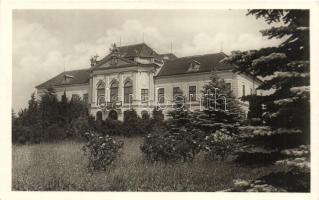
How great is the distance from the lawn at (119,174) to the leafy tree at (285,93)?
63cm

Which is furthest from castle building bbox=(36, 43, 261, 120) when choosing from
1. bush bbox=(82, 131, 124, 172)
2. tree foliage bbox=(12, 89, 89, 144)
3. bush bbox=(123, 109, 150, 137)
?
bush bbox=(82, 131, 124, 172)

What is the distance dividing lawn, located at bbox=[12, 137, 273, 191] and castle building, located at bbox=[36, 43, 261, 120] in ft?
4.57

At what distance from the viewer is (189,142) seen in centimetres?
774

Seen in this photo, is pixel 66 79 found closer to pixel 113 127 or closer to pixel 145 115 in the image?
pixel 113 127

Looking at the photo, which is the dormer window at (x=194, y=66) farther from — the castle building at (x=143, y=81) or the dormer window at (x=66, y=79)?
the dormer window at (x=66, y=79)

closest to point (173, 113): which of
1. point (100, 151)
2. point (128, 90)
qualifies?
point (100, 151)

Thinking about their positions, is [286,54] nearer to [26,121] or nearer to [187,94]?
[187,94]

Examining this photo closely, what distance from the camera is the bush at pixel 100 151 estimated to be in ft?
23.0

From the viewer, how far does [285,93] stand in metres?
5.71

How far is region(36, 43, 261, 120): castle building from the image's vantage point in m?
8.57

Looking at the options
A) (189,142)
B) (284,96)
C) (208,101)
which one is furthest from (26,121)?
(284,96)

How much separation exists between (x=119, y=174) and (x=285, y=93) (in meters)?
2.99

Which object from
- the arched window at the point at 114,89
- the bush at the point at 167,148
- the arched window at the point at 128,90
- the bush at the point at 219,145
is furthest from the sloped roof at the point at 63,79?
the bush at the point at 219,145

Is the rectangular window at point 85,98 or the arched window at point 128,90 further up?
the arched window at point 128,90
